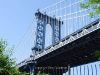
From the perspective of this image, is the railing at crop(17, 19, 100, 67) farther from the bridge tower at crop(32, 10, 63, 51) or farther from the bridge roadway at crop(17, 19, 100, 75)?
the bridge tower at crop(32, 10, 63, 51)

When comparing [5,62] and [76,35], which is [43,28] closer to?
[76,35]

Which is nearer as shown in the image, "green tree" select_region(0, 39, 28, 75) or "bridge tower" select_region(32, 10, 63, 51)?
"green tree" select_region(0, 39, 28, 75)

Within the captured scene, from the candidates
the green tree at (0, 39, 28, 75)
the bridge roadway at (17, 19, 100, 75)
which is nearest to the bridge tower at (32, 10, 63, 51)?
the bridge roadway at (17, 19, 100, 75)

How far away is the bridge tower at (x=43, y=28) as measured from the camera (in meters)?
58.7

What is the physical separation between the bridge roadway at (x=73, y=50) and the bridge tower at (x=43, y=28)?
4.97m

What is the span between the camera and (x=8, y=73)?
15289 millimetres

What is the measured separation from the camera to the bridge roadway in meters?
39.1

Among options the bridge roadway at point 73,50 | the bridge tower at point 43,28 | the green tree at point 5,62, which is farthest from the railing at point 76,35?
the green tree at point 5,62

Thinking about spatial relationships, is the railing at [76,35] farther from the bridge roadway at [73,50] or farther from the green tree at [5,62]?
the green tree at [5,62]

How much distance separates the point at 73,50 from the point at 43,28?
17405mm

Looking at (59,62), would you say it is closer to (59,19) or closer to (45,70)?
(45,70)

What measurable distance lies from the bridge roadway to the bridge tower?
16.3ft

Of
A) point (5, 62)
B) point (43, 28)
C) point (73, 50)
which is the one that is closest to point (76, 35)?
point (73, 50)

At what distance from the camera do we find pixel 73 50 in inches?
1768
